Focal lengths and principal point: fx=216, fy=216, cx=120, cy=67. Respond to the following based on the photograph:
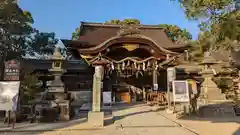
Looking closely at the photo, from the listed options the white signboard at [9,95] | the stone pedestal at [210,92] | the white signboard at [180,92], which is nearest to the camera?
the white signboard at [9,95]

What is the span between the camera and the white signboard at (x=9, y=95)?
266 inches

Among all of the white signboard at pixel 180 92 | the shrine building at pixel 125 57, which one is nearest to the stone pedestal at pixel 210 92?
the white signboard at pixel 180 92

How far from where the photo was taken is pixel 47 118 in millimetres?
7875

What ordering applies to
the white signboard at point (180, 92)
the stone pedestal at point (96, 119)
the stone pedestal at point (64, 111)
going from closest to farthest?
1. the stone pedestal at point (96, 119)
2. the stone pedestal at point (64, 111)
3. the white signboard at point (180, 92)

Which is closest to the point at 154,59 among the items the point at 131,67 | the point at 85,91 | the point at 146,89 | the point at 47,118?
the point at 131,67

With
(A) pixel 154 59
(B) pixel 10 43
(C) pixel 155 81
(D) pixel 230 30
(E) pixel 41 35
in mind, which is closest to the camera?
(D) pixel 230 30

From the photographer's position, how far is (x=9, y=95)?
22.5 ft

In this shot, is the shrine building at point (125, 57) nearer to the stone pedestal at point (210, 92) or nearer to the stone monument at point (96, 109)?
the stone pedestal at point (210, 92)

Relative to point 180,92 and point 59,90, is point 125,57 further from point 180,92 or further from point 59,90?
point 59,90

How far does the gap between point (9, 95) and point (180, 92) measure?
21.5 feet

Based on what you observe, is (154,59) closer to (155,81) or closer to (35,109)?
(155,81)

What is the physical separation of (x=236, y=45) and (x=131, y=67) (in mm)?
6660

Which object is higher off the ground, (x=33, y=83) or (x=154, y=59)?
(x=154, y=59)

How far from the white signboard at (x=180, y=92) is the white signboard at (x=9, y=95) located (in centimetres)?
610
